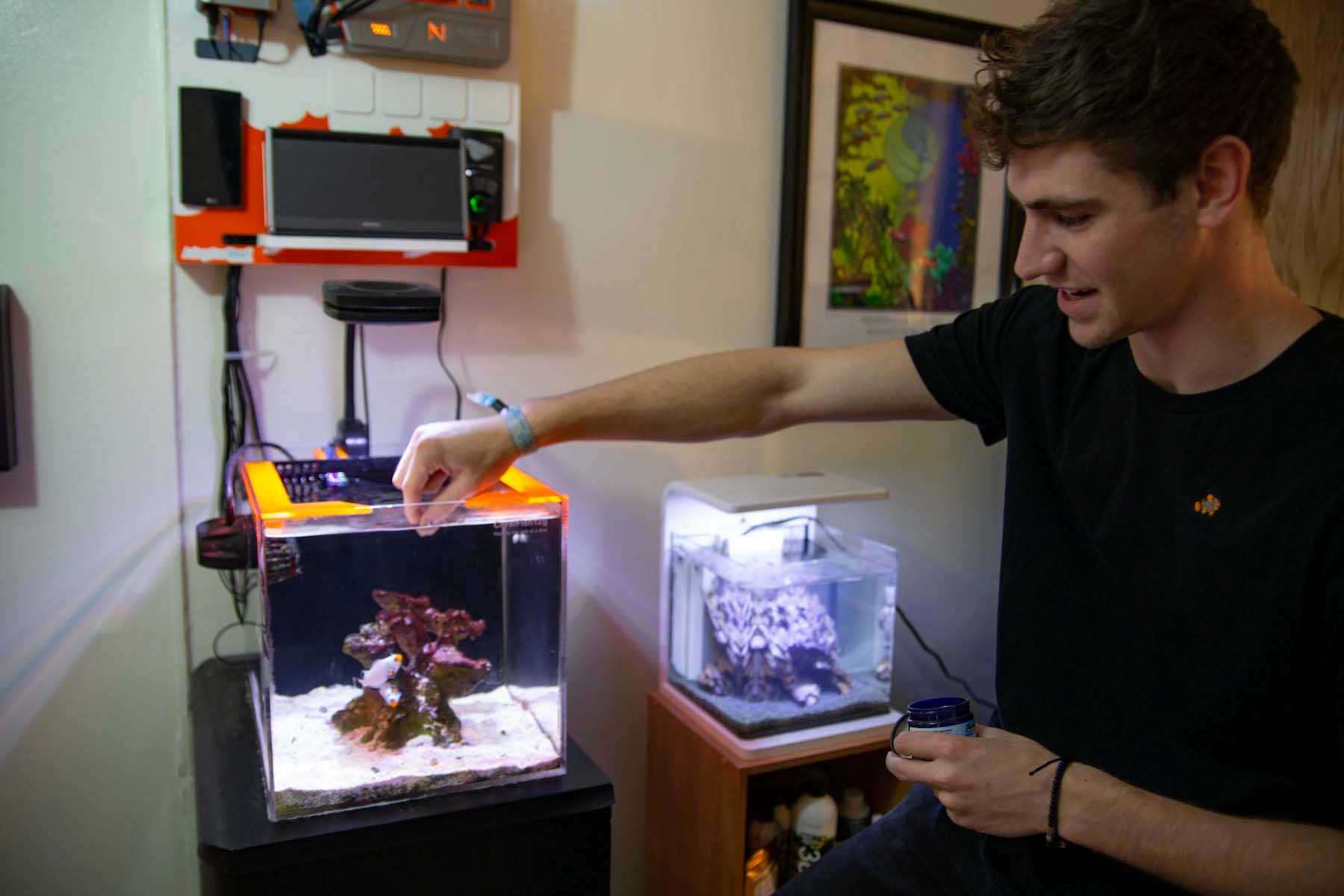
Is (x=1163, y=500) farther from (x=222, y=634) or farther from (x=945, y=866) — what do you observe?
(x=222, y=634)

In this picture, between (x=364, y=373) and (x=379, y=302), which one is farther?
(x=364, y=373)

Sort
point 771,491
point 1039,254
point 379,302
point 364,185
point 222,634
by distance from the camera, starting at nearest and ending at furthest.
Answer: point 1039,254
point 379,302
point 364,185
point 222,634
point 771,491

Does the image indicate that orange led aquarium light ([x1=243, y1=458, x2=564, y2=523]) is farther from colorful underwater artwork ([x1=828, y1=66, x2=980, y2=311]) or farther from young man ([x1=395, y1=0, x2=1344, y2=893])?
colorful underwater artwork ([x1=828, y1=66, x2=980, y2=311])

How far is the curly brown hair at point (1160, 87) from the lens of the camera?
3.42ft

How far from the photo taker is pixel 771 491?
186 cm

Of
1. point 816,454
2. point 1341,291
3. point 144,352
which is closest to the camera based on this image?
point 144,352

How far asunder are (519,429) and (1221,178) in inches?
33.2

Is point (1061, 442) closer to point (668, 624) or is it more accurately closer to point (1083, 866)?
point (1083, 866)

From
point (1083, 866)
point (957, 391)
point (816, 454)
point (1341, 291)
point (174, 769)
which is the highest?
point (1341, 291)

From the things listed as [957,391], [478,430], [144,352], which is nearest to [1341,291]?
[957,391]

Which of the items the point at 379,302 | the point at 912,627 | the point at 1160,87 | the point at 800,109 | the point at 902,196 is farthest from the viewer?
the point at 912,627

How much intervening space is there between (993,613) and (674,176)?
4.08 ft

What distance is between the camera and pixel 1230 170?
106 cm

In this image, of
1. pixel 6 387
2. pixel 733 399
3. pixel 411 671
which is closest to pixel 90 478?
pixel 6 387
